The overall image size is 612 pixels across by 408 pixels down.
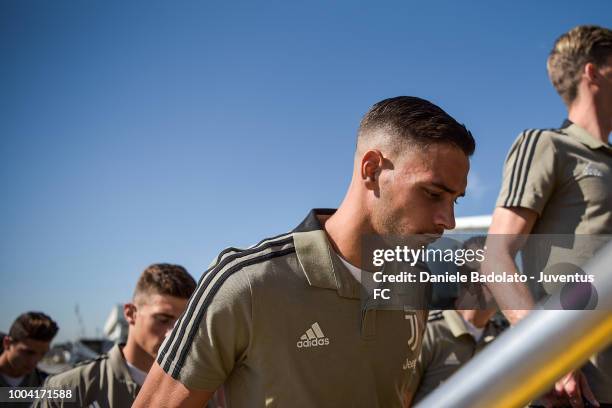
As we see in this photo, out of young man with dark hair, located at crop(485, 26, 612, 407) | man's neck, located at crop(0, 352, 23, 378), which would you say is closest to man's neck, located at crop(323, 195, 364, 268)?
young man with dark hair, located at crop(485, 26, 612, 407)

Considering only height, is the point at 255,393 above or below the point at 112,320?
above

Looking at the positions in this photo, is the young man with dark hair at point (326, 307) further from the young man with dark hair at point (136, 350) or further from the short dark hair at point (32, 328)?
the short dark hair at point (32, 328)

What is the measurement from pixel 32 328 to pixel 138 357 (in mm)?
3044

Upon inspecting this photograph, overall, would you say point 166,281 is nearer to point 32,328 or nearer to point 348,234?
point 348,234

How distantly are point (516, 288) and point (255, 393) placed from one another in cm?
99

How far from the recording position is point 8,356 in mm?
6301

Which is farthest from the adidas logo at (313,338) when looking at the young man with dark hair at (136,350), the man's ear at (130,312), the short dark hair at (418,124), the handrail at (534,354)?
the man's ear at (130,312)

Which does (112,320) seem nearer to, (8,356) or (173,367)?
(8,356)

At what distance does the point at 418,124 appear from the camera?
79.0 inches

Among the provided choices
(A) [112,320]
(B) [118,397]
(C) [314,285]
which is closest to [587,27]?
(C) [314,285]

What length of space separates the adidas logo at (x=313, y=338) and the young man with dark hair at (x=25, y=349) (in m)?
5.28

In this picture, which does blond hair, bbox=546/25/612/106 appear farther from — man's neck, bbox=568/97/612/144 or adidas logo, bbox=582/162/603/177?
adidas logo, bbox=582/162/603/177

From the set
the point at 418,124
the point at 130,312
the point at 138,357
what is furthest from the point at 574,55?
the point at 130,312

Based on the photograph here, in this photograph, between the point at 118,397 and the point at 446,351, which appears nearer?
the point at 118,397
